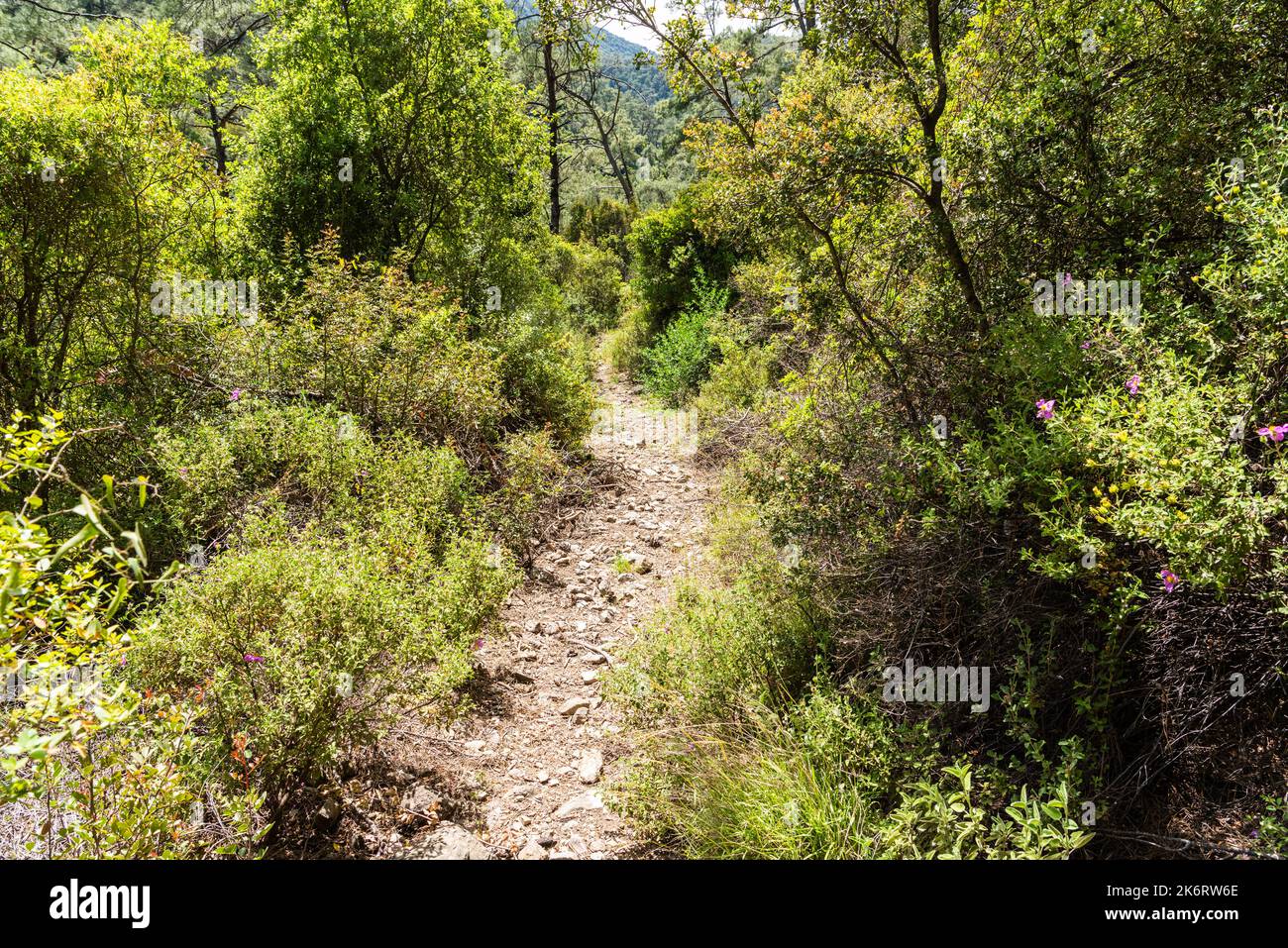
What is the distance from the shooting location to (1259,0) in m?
3.41

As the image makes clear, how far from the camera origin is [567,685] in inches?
196

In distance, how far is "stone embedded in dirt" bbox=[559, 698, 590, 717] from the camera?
465cm

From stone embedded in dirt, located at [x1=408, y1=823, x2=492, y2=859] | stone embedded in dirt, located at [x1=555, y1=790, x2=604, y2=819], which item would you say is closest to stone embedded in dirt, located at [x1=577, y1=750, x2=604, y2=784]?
stone embedded in dirt, located at [x1=555, y1=790, x2=604, y2=819]

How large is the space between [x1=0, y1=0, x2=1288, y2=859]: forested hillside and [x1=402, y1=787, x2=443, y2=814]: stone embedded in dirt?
0.04 metres

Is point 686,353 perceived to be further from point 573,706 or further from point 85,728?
point 85,728

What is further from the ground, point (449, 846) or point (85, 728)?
point (85, 728)

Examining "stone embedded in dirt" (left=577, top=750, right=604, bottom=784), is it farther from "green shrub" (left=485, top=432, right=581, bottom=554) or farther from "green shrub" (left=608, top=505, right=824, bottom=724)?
"green shrub" (left=485, top=432, right=581, bottom=554)

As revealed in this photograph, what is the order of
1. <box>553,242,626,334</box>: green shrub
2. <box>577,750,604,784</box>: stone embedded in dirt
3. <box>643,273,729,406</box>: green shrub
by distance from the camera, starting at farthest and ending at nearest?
<box>553,242,626,334</box>: green shrub
<box>643,273,729,406</box>: green shrub
<box>577,750,604,784</box>: stone embedded in dirt

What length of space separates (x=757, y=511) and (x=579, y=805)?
8.24ft

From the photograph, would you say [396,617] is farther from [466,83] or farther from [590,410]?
[466,83]

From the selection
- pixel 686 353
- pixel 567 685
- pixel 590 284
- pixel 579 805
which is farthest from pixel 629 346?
pixel 579 805

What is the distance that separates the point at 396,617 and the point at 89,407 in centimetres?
376

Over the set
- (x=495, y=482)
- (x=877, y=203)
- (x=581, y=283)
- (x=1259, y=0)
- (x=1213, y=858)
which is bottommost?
(x=1213, y=858)
